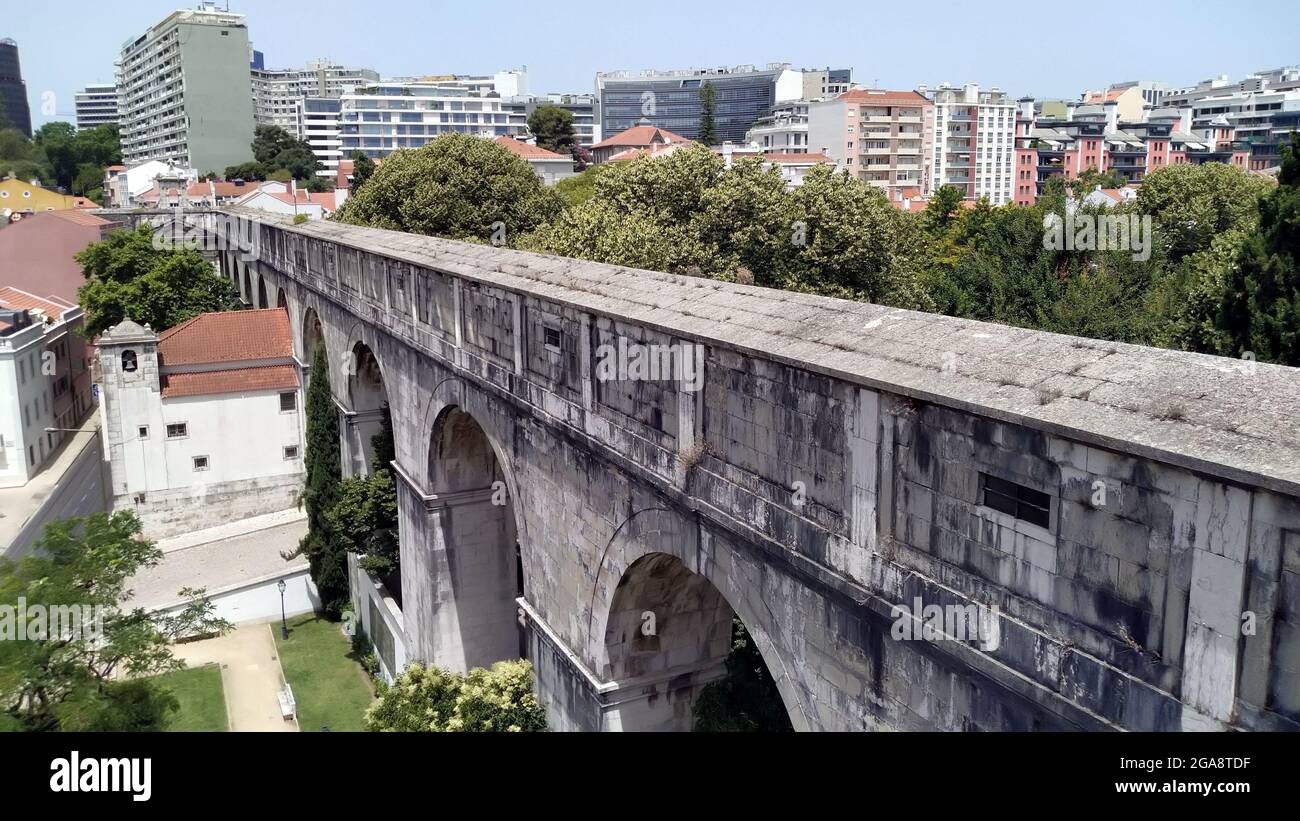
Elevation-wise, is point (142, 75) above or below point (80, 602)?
above

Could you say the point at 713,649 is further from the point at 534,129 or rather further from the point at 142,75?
the point at 142,75

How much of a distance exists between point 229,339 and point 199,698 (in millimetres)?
14071

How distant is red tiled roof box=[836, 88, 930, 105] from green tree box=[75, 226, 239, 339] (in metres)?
55.7

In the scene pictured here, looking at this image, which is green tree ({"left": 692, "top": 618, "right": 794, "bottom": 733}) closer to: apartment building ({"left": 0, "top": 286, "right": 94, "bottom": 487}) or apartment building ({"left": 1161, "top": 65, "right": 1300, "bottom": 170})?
apartment building ({"left": 0, "top": 286, "right": 94, "bottom": 487})

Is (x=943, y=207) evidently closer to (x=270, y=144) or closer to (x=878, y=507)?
(x=878, y=507)

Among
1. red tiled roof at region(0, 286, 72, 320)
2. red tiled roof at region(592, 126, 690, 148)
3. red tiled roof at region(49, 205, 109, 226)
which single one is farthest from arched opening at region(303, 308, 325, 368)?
red tiled roof at region(592, 126, 690, 148)

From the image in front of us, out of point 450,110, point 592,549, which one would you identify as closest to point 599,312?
point 592,549

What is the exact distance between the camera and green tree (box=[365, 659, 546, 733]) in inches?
539

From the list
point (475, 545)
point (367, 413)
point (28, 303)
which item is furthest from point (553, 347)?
point (28, 303)

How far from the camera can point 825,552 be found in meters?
7.77

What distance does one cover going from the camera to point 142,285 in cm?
3919

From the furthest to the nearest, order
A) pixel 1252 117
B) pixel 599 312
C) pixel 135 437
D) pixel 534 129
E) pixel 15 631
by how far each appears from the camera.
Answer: pixel 1252 117 → pixel 534 129 → pixel 135 437 → pixel 15 631 → pixel 599 312

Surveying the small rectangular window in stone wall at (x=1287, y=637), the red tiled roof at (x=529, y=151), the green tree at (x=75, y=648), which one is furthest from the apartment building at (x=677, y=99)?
the small rectangular window in stone wall at (x=1287, y=637)
